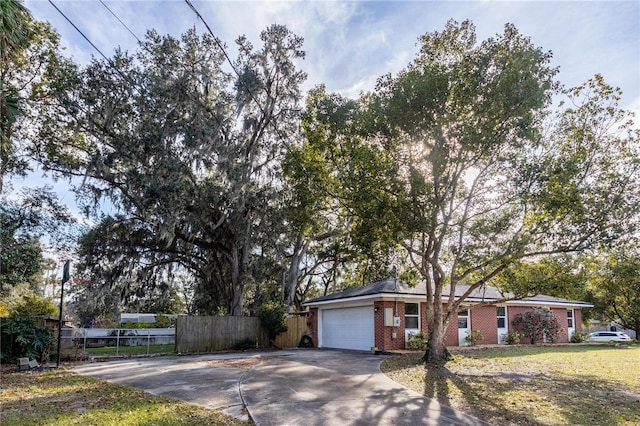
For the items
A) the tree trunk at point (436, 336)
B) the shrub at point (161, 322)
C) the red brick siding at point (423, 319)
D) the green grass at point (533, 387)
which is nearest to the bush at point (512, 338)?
the red brick siding at point (423, 319)

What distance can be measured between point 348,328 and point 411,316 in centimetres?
301

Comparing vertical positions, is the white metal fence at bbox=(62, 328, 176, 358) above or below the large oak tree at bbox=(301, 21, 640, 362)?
below

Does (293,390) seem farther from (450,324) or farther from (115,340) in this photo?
(115,340)

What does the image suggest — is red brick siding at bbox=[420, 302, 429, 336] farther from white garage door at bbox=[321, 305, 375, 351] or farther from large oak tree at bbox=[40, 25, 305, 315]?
large oak tree at bbox=[40, 25, 305, 315]

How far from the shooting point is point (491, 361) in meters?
13.0

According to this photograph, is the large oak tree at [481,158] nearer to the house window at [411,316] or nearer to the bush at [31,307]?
the house window at [411,316]

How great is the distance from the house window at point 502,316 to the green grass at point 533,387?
698 centimetres

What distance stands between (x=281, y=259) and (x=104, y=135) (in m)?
11.0

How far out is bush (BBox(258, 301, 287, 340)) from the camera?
20.2 m

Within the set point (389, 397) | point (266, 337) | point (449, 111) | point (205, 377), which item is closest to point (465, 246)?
point (449, 111)

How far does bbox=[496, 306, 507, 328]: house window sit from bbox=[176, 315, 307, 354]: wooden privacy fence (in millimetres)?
9900

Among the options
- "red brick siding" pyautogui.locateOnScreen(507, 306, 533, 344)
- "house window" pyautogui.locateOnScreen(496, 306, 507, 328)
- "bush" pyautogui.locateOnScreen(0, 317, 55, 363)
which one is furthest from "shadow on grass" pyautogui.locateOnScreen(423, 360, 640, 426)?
"bush" pyautogui.locateOnScreen(0, 317, 55, 363)

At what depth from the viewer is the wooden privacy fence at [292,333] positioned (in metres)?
21.1

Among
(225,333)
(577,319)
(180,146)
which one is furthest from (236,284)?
(577,319)
